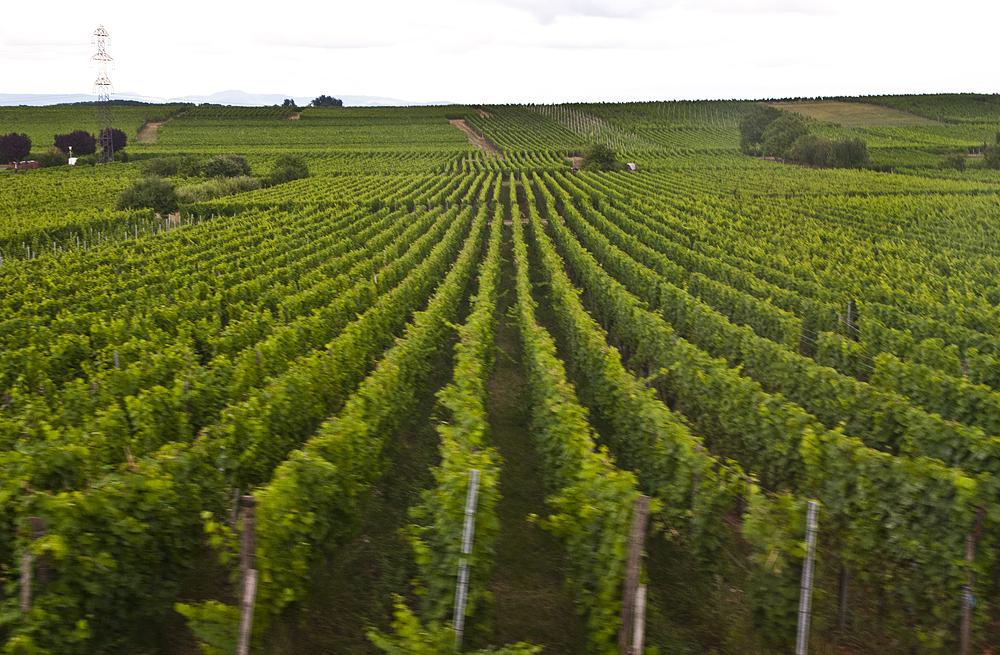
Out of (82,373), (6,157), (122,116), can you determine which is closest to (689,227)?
(82,373)

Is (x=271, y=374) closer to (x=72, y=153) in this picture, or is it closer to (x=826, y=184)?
(x=826, y=184)

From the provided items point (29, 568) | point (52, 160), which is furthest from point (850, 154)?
point (52, 160)

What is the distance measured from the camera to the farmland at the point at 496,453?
588cm

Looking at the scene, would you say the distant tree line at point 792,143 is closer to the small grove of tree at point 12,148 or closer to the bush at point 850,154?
the bush at point 850,154

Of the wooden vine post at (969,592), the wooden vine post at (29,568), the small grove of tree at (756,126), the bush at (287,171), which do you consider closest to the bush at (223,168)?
the bush at (287,171)

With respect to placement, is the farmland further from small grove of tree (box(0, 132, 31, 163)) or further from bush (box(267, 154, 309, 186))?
small grove of tree (box(0, 132, 31, 163))

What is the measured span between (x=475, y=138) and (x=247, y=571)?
391ft

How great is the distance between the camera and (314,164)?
85.0 meters

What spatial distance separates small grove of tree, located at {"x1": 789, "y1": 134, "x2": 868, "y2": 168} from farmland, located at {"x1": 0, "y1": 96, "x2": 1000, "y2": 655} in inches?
2312

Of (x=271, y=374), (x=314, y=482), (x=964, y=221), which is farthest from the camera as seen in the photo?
(x=964, y=221)

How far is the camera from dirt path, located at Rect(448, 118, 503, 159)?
344 feet

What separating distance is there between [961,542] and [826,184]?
2064 inches

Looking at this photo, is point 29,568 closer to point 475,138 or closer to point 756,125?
point 756,125

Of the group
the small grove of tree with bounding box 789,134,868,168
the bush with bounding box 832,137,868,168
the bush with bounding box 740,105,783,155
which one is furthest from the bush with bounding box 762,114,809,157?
the bush with bounding box 832,137,868,168
